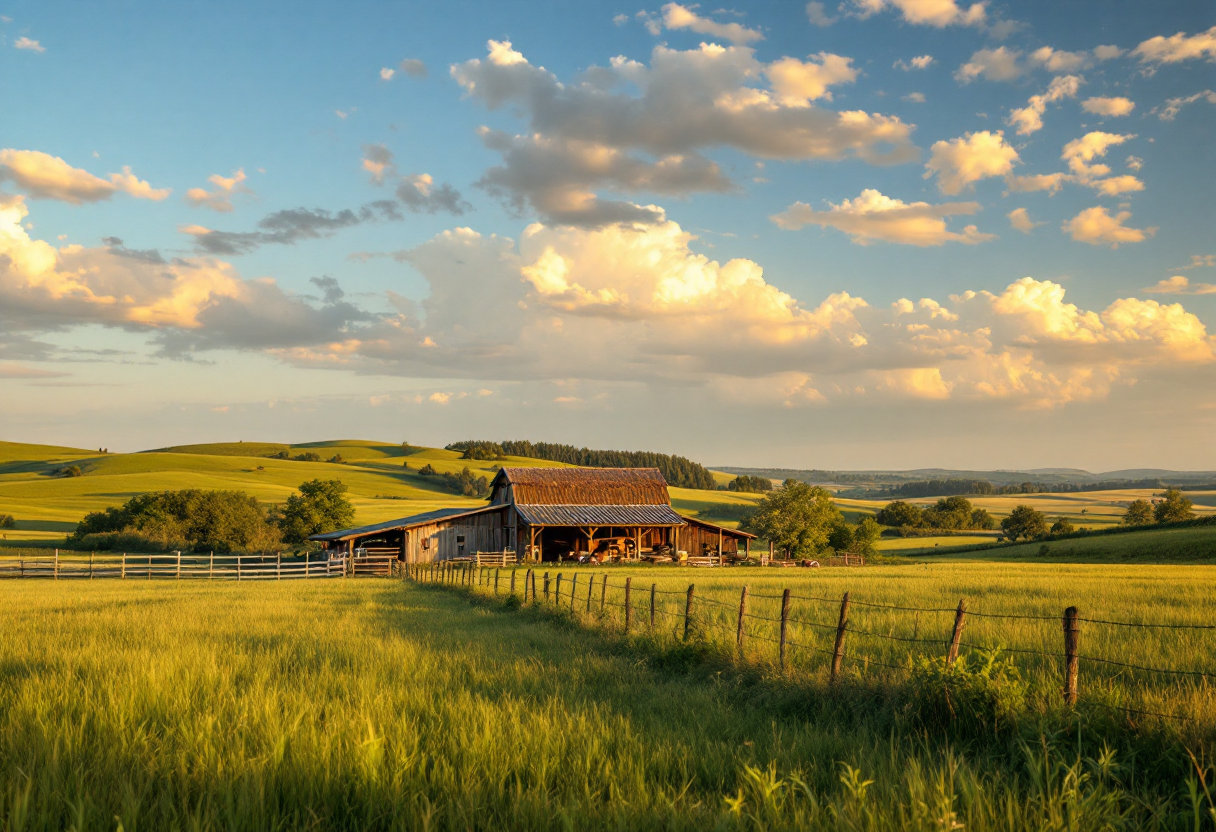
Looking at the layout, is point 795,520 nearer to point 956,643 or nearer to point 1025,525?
point 1025,525

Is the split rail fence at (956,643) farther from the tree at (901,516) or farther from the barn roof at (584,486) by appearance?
the tree at (901,516)

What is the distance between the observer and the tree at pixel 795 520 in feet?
203

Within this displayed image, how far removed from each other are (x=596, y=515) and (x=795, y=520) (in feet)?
54.5

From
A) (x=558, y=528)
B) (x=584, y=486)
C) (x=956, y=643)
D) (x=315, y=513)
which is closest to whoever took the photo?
(x=956, y=643)

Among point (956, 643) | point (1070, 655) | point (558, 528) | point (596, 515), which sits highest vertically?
point (1070, 655)

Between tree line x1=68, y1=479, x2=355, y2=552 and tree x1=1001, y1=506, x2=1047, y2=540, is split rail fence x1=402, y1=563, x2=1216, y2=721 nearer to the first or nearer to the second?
tree line x1=68, y1=479, x2=355, y2=552

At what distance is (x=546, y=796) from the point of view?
4832mm

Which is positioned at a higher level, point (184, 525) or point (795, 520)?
point (795, 520)

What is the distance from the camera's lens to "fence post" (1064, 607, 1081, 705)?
726 centimetres

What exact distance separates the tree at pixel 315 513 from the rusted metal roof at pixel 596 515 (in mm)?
23292

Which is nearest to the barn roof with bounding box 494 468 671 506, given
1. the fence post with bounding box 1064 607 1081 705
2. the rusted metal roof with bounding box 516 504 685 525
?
the rusted metal roof with bounding box 516 504 685 525

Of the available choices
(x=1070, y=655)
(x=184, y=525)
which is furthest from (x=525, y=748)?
(x=184, y=525)

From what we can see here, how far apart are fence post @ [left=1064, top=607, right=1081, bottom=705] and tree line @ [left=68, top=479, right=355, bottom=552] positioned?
64676mm

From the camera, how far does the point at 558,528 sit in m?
58.4
